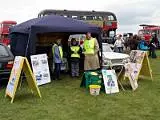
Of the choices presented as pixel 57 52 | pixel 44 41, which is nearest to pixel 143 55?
pixel 57 52

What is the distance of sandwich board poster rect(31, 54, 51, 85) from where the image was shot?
1373cm

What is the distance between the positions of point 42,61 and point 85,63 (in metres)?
2.18

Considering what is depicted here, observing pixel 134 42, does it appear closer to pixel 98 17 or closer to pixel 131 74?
pixel 131 74

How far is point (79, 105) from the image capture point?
10219mm

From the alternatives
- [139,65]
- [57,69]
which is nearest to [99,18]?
[57,69]

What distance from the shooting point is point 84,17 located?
37.5m

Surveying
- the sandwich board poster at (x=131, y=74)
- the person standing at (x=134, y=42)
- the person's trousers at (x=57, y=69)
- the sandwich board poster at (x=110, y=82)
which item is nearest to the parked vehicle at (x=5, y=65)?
the person's trousers at (x=57, y=69)

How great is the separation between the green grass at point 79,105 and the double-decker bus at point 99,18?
23.8 meters

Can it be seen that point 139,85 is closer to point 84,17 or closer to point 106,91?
point 106,91

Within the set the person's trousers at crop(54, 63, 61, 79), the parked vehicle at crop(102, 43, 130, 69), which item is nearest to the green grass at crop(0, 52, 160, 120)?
the person's trousers at crop(54, 63, 61, 79)

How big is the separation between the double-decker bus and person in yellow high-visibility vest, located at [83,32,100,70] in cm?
2040

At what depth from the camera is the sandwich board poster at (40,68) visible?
13.7 m

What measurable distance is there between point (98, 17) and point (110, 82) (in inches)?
1065

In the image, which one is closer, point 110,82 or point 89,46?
point 110,82
